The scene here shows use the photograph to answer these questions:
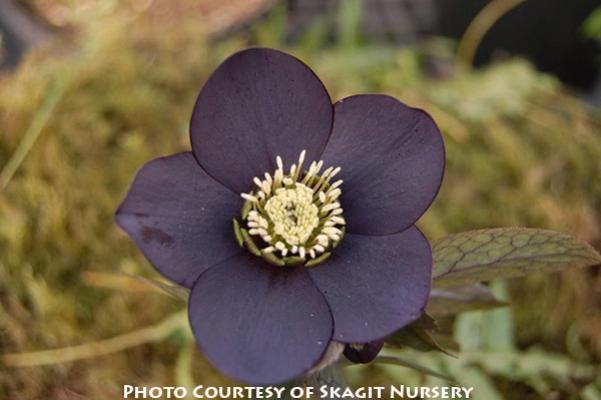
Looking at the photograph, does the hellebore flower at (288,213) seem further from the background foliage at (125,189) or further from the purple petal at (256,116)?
the background foliage at (125,189)

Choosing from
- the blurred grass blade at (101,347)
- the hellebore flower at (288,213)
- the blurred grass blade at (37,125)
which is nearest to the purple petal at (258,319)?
the hellebore flower at (288,213)

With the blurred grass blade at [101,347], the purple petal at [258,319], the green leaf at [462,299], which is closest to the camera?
the purple petal at [258,319]

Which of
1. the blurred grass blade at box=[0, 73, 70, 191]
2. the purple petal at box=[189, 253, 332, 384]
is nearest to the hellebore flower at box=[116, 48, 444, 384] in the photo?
the purple petal at box=[189, 253, 332, 384]

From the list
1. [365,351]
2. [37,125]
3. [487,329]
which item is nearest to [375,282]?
[365,351]

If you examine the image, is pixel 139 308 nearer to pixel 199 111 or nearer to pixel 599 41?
pixel 199 111

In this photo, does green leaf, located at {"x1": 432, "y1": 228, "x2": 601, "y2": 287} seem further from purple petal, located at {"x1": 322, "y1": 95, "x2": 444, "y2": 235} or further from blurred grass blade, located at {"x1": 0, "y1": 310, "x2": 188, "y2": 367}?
blurred grass blade, located at {"x1": 0, "y1": 310, "x2": 188, "y2": 367}

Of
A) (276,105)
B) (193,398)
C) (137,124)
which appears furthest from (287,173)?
(137,124)

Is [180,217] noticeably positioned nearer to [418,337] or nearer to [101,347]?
[418,337]
